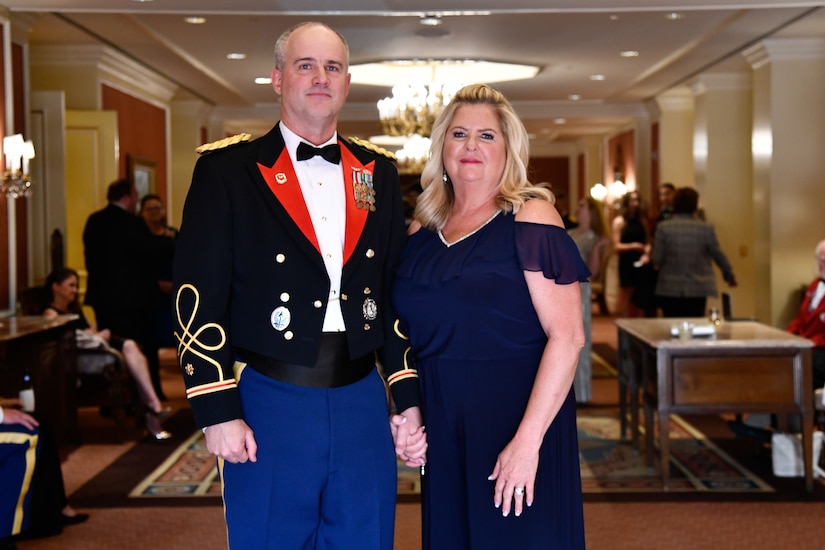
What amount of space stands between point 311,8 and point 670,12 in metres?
3.00

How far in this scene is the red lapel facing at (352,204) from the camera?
230cm

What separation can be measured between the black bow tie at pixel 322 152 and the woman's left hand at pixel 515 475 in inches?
31.1

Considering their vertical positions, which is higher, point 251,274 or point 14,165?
point 14,165

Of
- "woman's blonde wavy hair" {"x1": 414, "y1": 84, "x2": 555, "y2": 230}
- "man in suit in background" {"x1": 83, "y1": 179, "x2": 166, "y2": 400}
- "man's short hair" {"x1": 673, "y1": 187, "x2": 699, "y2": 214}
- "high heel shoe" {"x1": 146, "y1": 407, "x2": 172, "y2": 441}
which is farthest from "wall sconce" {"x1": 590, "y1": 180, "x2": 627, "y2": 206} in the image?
"woman's blonde wavy hair" {"x1": 414, "y1": 84, "x2": 555, "y2": 230}

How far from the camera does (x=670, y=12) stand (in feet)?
26.3

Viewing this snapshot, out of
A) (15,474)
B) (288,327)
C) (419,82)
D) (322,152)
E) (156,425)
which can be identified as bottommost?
(156,425)

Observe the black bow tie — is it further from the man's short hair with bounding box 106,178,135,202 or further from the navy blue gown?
the man's short hair with bounding box 106,178,135,202

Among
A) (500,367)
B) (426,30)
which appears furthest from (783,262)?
(500,367)

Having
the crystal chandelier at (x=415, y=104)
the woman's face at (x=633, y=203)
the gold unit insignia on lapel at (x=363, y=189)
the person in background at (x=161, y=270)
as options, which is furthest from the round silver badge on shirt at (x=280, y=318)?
the woman's face at (x=633, y=203)

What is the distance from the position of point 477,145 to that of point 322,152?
0.42 m

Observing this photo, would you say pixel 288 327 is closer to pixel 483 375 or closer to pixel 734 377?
pixel 483 375

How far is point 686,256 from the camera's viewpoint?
8203 mm

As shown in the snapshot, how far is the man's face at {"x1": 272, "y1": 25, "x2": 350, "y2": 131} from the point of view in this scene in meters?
2.22

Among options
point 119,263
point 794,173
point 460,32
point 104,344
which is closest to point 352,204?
point 104,344
